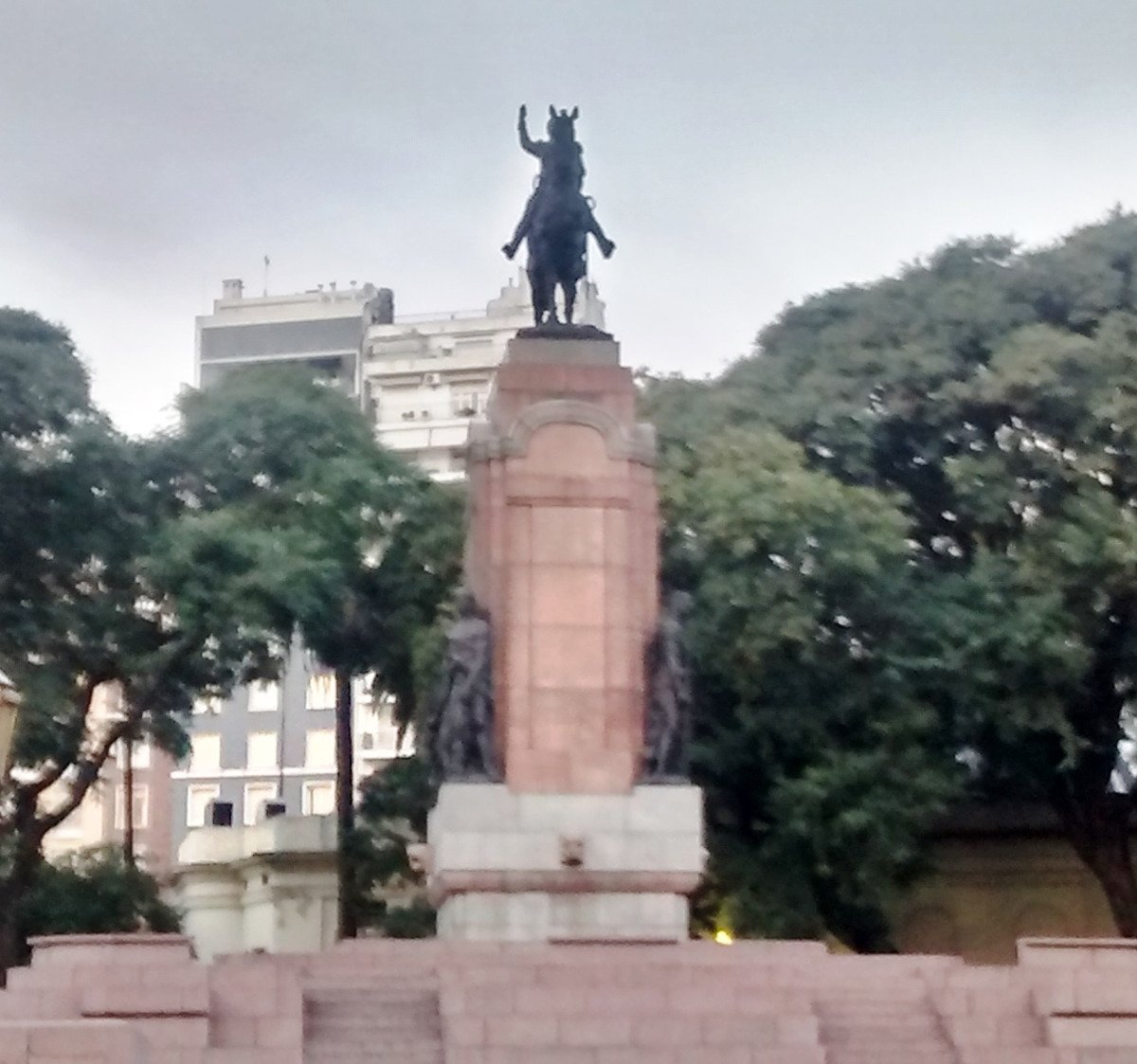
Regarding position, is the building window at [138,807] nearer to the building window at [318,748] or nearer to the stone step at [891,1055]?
the building window at [318,748]

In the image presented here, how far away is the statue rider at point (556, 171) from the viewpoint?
24.3 m

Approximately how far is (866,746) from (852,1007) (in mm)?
11598

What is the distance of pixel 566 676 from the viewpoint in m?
22.4

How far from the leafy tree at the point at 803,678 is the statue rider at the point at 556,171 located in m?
5.57

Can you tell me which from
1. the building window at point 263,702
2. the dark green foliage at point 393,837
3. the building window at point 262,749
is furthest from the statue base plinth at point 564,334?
the building window at point 262,749

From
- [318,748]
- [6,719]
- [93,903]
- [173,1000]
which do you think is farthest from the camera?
[318,748]

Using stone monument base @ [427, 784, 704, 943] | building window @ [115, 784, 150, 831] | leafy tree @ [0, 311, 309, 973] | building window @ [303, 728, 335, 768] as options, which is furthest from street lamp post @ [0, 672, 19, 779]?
building window @ [115, 784, 150, 831]

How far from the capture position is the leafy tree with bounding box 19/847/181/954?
115ft

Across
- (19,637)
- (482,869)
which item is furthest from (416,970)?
(19,637)

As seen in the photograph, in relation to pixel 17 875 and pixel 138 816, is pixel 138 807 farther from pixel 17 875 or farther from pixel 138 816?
pixel 17 875

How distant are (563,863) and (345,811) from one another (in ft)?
48.9

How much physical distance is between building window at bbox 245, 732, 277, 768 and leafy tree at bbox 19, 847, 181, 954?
2555cm

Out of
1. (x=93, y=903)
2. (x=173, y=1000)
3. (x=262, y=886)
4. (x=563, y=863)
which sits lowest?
(x=262, y=886)

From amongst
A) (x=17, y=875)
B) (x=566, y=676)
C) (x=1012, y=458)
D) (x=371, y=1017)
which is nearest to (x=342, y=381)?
(x=17, y=875)
